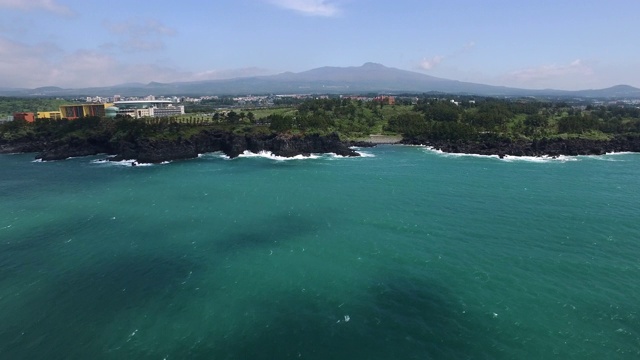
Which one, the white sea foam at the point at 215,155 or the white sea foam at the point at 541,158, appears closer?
the white sea foam at the point at 541,158

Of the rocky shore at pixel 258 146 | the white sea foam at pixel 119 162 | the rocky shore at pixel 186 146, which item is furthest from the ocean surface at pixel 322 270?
the rocky shore at pixel 258 146

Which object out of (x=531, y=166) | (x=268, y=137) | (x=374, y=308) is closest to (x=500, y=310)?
(x=374, y=308)

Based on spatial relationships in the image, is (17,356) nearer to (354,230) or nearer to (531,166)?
(354,230)

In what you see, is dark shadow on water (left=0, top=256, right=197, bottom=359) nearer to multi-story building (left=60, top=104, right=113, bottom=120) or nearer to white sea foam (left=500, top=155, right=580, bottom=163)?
white sea foam (left=500, top=155, right=580, bottom=163)

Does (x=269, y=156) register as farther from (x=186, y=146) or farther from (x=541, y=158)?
(x=541, y=158)

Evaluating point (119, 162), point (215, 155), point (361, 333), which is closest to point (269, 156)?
point (215, 155)

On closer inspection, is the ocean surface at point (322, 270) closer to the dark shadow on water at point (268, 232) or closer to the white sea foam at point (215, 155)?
the dark shadow on water at point (268, 232)
